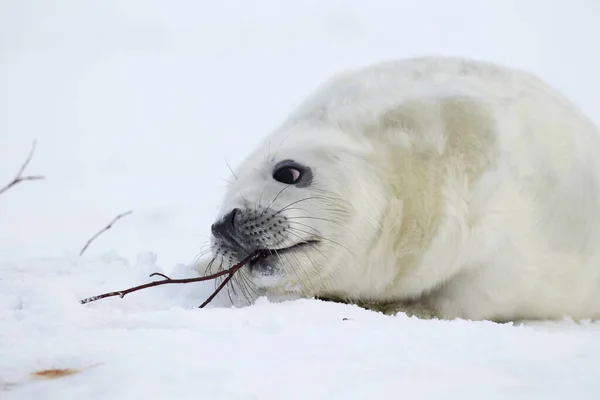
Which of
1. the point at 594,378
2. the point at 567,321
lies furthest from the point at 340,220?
the point at 594,378

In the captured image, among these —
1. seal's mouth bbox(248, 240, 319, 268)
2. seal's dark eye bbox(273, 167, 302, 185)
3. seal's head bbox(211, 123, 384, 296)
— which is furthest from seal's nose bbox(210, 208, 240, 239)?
seal's dark eye bbox(273, 167, 302, 185)

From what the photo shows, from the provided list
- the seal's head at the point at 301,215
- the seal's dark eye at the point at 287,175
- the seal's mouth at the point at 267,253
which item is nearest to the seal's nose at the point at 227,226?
the seal's head at the point at 301,215

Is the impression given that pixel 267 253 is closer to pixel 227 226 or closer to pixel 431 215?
pixel 227 226

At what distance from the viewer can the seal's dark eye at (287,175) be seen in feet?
11.3

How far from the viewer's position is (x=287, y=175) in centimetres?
345

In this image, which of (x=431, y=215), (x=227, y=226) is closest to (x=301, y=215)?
(x=227, y=226)

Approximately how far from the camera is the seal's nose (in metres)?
3.24

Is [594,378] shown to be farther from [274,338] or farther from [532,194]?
[532,194]

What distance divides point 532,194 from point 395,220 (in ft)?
2.12

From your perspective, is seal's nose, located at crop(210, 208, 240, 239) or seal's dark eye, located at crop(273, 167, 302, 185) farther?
seal's dark eye, located at crop(273, 167, 302, 185)

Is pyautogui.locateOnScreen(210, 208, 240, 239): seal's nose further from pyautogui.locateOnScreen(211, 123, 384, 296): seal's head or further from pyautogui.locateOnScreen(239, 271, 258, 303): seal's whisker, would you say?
pyautogui.locateOnScreen(239, 271, 258, 303): seal's whisker

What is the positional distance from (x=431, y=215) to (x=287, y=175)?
0.69 metres

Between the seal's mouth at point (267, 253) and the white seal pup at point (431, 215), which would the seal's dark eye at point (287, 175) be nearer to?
the white seal pup at point (431, 215)

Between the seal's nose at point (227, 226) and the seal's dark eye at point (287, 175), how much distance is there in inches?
11.4
